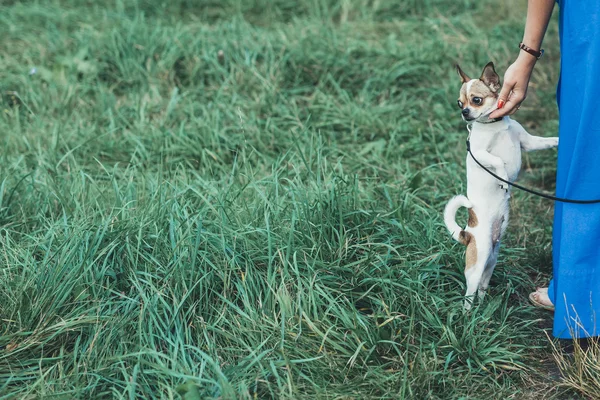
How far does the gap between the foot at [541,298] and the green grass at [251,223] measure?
0.06m

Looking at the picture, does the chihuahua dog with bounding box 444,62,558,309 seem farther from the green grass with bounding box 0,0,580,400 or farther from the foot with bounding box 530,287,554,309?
the foot with bounding box 530,287,554,309

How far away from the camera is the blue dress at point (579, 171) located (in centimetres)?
222

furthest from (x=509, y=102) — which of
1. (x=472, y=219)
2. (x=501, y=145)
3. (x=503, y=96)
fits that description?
(x=472, y=219)

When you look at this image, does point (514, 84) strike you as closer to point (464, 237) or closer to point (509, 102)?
point (509, 102)

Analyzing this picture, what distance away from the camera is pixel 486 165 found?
2357mm

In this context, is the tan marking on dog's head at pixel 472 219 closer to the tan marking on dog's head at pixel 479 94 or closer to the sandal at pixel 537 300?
the tan marking on dog's head at pixel 479 94

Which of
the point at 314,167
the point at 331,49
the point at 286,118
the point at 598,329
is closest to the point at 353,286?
the point at 598,329

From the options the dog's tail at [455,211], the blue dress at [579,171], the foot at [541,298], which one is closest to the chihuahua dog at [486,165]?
the dog's tail at [455,211]

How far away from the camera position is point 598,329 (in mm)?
2363

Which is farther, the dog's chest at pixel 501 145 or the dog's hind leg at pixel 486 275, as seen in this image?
the dog's hind leg at pixel 486 275

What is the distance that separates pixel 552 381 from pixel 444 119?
2.07 meters

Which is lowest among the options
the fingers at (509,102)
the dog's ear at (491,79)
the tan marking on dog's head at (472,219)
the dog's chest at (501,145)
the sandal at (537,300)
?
the sandal at (537,300)

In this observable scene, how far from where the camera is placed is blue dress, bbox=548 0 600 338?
7.29 ft

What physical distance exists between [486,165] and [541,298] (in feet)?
2.23
